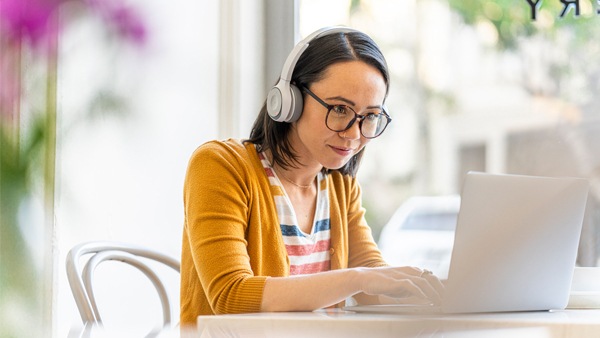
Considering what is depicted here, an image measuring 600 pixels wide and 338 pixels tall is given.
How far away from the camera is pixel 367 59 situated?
1146 mm

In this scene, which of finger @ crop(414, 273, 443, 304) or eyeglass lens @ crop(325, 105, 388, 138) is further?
eyeglass lens @ crop(325, 105, 388, 138)

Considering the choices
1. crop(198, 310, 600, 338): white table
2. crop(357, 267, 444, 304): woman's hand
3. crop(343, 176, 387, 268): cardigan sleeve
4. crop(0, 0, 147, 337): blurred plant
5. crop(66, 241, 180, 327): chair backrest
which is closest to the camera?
crop(0, 0, 147, 337): blurred plant

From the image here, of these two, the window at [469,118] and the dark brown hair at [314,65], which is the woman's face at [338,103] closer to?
the dark brown hair at [314,65]

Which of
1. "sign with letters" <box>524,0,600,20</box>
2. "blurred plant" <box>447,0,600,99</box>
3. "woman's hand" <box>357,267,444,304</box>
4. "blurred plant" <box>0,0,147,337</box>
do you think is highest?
"sign with letters" <box>524,0,600,20</box>

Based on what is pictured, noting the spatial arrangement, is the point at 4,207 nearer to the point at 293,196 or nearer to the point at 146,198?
the point at 146,198

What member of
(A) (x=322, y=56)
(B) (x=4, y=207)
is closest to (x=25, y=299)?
(B) (x=4, y=207)

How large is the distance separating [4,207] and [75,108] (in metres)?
0.03

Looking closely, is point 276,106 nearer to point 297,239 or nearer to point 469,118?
point 297,239

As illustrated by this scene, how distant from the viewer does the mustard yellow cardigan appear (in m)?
0.97

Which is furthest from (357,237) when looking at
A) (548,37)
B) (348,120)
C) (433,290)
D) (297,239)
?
(433,290)

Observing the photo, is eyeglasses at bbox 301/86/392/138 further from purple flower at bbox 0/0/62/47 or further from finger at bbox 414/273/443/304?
purple flower at bbox 0/0/62/47

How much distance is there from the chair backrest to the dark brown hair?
10.2 inches

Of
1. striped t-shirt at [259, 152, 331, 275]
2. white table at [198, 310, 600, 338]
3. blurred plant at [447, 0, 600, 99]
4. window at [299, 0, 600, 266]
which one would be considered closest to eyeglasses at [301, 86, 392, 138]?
striped t-shirt at [259, 152, 331, 275]

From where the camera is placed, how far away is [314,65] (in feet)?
3.68
